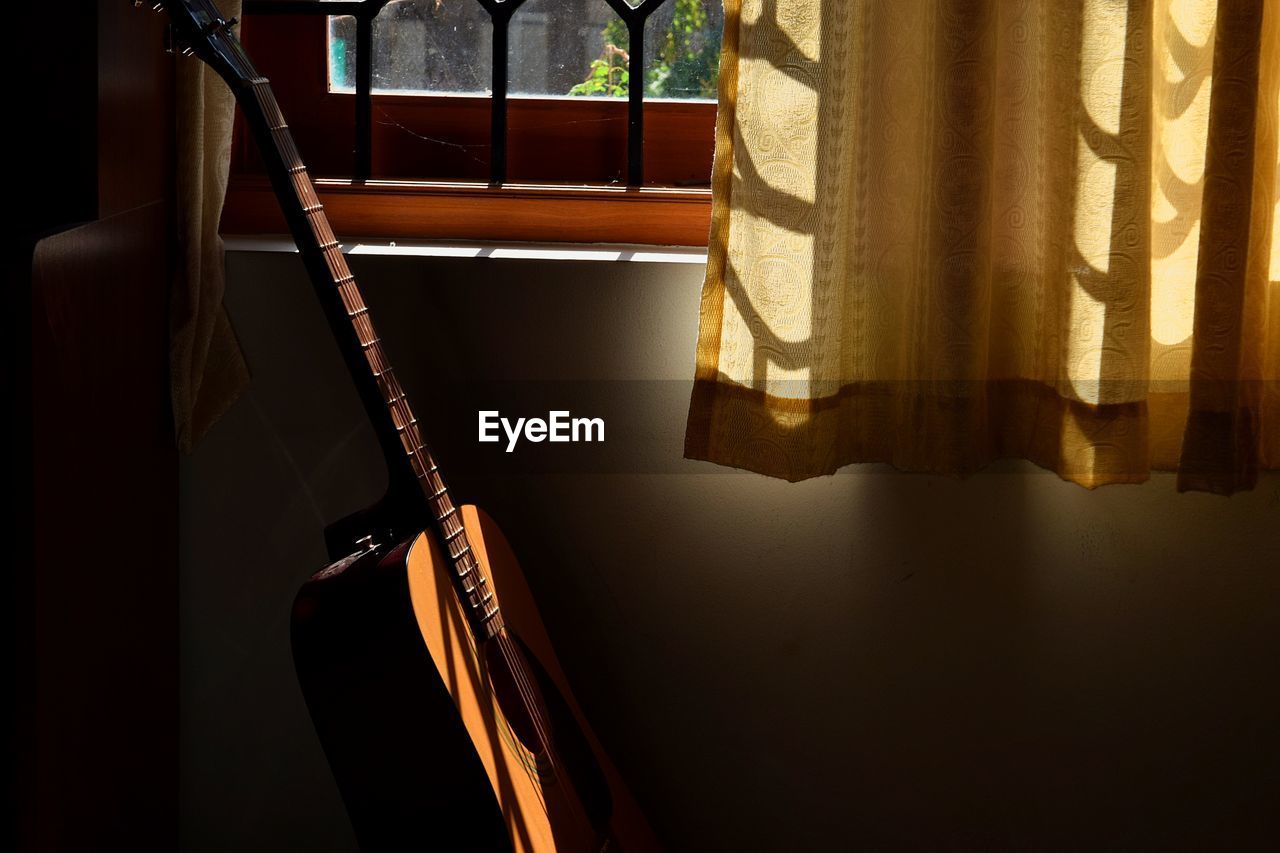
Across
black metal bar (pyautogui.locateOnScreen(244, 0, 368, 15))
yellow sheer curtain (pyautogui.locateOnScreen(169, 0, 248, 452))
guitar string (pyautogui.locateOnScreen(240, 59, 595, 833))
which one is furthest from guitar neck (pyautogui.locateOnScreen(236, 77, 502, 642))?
black metal bar (pyautogui.locateOnScreen(244, 0, 368, 15))

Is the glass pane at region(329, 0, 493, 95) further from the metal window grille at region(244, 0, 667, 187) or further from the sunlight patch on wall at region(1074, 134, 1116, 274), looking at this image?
the sunlight patch on wall at region(1074, 134, 1116, 274)

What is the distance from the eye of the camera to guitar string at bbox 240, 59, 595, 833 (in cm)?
97

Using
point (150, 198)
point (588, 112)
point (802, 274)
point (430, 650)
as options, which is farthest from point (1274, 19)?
point (150, 198)

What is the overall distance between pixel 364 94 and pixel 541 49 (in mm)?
233

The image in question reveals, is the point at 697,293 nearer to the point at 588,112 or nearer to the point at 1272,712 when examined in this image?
the point at 588,112

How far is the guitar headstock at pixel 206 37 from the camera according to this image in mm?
905

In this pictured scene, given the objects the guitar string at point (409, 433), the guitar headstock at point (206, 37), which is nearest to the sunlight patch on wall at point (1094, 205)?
the guitar string at point (409, 433)

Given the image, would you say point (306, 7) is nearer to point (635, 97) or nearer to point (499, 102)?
point (499, 102)

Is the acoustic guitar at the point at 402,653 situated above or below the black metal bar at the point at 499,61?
below

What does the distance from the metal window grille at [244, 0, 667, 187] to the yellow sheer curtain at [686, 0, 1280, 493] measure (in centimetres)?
25

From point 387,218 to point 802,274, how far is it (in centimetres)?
55

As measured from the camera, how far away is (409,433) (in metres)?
1.00

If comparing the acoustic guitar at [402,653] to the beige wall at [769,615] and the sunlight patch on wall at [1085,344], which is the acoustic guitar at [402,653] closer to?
the beige wall at [769,615]

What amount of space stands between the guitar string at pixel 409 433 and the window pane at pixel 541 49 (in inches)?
17.1
